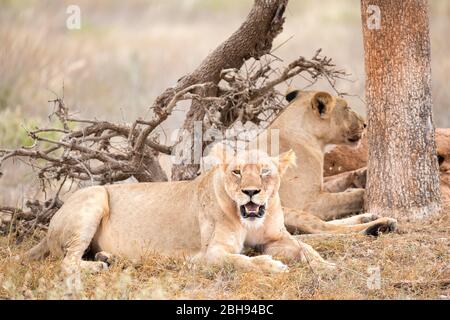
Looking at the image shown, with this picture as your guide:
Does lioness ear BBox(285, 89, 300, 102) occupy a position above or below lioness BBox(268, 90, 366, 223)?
above

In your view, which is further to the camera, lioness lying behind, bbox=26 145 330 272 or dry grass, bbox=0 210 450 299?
lioness lying behind, bbox=26 145 330 272

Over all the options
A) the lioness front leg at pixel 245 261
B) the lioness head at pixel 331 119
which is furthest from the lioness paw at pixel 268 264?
the lioness head at pixel 331 119

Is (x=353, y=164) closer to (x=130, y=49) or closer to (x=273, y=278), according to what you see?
(x=273, y=278)

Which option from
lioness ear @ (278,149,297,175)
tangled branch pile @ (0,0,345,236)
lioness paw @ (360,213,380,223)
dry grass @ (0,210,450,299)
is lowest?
dry grass @ (0,210,450,299)

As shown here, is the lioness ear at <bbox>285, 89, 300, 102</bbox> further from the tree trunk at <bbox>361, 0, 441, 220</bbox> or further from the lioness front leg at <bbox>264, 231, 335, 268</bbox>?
the lioness front leg at <bbox>264, 231, 335, 268</bbox>

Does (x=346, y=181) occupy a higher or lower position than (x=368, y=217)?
higher

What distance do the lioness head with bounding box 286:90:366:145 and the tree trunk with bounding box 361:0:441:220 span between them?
853 millimetres

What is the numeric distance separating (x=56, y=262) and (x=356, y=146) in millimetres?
3461

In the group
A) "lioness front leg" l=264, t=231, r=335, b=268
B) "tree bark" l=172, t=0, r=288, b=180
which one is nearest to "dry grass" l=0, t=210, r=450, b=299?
"lioness front leg" l=264, t=231, r=335, b=268

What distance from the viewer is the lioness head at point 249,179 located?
7.04m

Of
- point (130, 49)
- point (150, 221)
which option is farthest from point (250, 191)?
point (130, 49)

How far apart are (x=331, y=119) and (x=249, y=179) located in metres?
2.67

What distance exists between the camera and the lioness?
359 inches

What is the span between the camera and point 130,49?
2350 cm
